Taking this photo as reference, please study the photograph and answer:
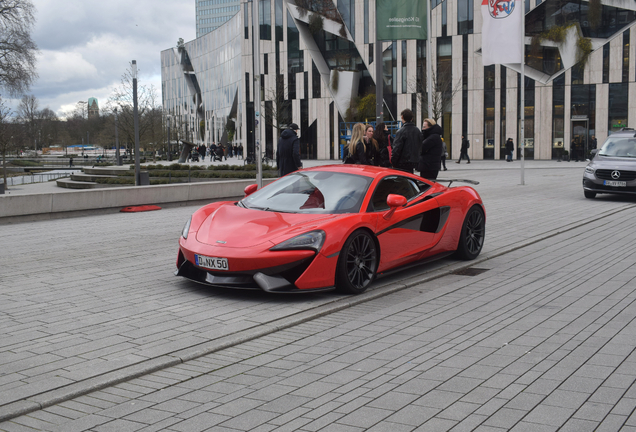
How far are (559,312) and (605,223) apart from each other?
7.38 metres

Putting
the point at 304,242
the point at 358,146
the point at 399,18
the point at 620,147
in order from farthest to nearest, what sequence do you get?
the point at 620,147 → the point at 399,18 → the point at 358,146 → the point at 304,242

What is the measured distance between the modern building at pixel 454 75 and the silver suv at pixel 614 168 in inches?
953

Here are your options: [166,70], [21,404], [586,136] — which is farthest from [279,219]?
[166,70]

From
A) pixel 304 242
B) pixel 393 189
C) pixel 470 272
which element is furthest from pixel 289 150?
pixel 304 242

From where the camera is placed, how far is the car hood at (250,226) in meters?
6.50

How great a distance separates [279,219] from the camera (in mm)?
6910

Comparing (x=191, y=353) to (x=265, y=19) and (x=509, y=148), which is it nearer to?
(x=509, y=148)

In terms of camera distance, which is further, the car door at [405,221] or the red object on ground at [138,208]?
the red object on ground at [138,208]

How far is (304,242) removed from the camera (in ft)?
20.8

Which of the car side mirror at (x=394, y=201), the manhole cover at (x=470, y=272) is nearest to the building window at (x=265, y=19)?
the manhole cover at (x=470, y=272)

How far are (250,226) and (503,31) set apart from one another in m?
17.1

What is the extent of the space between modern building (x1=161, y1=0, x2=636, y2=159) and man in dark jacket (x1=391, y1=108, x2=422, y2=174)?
Answer: 3066 cm

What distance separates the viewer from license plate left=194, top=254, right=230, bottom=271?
6.39 metres

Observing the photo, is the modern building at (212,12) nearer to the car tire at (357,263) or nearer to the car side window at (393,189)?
the car side window at (393,189)
